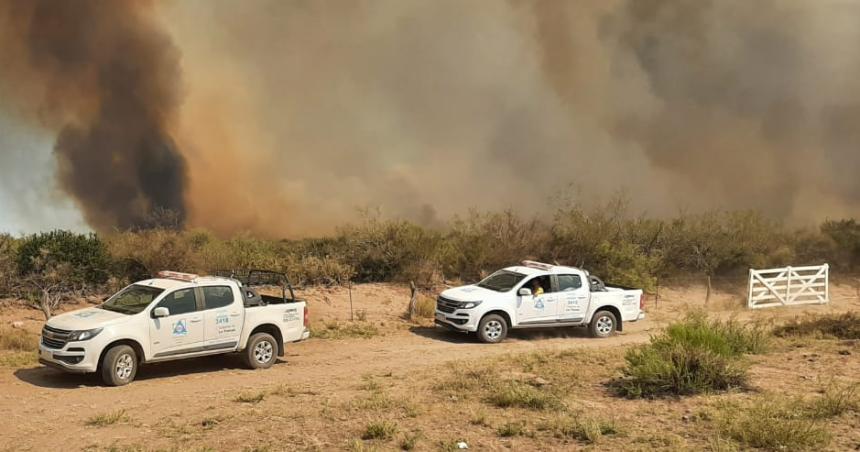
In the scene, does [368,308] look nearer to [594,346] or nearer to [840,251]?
[594,346]

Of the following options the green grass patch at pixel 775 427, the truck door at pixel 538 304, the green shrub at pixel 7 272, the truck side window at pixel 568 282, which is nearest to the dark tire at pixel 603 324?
the truck side window at pixel 568 282

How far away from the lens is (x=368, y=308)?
2234 cm

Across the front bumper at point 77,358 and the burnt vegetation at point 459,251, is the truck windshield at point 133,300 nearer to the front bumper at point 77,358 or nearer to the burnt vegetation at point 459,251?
the front bumper at point 77,358

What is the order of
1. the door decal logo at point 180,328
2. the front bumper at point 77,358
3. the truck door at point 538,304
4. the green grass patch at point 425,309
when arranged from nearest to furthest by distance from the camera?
the front bumper at point 77,358 → the door decal logo at point 180,328 → the truck door at point 538,304 → the green grass patch at point 425,309

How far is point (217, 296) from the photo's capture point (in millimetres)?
13758

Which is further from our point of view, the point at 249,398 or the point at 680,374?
the point at 249,398

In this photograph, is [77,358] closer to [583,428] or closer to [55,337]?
[55,337]

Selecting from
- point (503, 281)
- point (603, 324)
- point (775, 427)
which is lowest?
point (775, 427)

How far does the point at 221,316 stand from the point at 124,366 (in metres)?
1.88

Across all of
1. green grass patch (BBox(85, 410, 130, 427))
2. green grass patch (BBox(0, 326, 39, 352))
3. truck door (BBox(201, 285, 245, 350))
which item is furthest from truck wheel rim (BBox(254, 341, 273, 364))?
green grass patch (BBox(0, 326, 39, 352))

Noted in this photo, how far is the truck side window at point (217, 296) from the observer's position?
44.6ft

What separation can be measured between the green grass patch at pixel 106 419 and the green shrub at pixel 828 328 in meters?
14.4

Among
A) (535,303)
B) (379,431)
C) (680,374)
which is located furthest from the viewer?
(535,303)

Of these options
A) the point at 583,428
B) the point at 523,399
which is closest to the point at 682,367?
the point at 523,399
